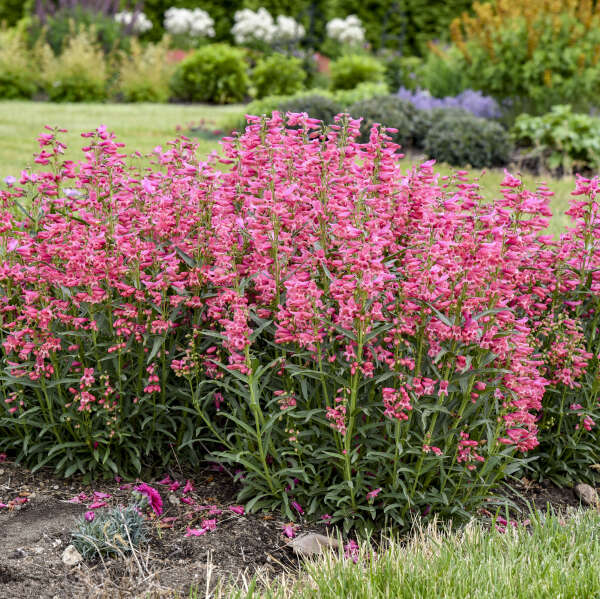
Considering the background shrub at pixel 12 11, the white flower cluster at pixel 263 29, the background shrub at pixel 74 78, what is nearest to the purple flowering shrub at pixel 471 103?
the background shrub at pixel 74 78

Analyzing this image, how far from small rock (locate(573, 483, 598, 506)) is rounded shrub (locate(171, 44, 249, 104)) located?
42.3ft

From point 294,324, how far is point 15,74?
14.1 metres

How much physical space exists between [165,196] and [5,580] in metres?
1.63

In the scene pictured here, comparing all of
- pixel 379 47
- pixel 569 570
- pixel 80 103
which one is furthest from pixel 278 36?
pixel 569 570

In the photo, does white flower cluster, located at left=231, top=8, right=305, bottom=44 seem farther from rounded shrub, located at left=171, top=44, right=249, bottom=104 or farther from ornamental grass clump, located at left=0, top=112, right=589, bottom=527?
ornamental grass clump, located at left=0, top=112, right=589, bottom=527

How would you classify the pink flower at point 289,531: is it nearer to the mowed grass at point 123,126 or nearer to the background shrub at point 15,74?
the mowed grass at point 123,126

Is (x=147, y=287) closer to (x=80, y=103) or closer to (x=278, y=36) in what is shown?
(x=80, y=103)

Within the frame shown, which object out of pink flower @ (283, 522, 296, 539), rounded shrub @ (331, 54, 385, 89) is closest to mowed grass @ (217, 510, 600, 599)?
pink flower @ (283, 522, 296, 539)

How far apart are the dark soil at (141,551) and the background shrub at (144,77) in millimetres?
13317

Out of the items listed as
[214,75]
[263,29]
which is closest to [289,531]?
[214,75]

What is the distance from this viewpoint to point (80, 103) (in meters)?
14.5

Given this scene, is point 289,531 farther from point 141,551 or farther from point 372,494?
point 141,551

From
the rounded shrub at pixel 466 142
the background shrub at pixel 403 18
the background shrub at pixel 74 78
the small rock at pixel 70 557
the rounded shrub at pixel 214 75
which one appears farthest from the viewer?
the background shrub at pixel 403 18

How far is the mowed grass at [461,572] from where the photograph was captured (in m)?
2.47
